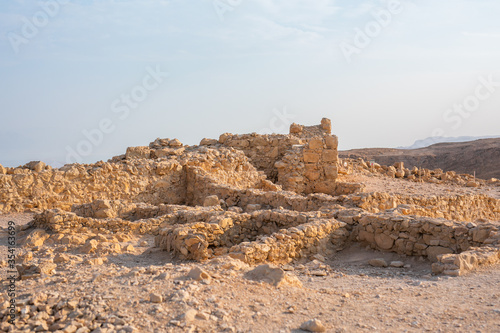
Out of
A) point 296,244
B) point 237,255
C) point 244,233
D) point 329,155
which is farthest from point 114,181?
point 237,255

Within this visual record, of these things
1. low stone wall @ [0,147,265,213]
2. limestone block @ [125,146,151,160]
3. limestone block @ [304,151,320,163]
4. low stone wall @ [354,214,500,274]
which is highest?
limestone block @ [125,146,151,160]

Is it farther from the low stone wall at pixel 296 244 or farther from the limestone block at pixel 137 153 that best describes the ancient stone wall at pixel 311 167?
the low stone wall at pixel 296 244

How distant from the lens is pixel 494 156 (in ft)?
116

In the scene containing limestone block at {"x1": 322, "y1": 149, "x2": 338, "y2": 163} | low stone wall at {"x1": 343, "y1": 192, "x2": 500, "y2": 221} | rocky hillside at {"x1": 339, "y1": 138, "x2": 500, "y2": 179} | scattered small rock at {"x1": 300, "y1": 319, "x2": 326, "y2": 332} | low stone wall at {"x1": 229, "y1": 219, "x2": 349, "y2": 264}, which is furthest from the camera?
rocky hillside at {"x1": 339, "y1": 138, "x2": 500, "y2": 179}

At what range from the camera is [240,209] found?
934 centimetres

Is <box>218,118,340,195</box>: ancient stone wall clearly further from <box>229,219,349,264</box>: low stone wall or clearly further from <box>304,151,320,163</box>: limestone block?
<box>229,219,349,264</box>: low stone wall

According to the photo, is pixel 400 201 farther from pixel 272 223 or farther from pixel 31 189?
pixel 31 189

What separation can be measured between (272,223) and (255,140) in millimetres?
9158

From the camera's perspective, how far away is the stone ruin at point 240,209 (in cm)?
A: 653

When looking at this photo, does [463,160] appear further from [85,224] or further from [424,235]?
[85,224]

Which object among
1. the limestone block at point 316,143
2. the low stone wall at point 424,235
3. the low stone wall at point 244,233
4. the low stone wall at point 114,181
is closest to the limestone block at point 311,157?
the limestone block at point 316,143

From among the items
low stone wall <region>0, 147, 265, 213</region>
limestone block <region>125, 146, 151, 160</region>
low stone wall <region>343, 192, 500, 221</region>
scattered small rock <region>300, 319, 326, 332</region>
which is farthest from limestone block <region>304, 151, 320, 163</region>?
scattered small rock <region>300, 319, 326, 332</region>

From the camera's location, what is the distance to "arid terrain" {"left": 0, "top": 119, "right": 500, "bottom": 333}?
382cm

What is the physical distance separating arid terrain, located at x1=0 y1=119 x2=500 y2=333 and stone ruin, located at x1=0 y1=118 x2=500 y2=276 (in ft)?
0.10
